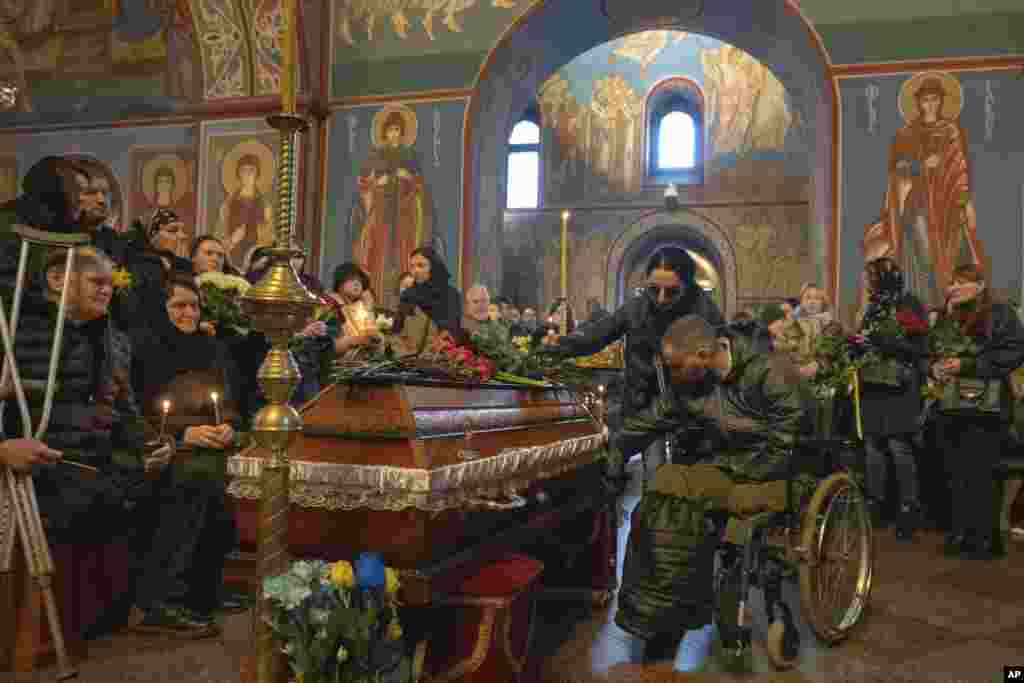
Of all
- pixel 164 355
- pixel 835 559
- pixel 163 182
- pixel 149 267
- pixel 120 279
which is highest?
pixel 163 182

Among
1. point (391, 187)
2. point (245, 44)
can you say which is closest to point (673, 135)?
point (391, 187)

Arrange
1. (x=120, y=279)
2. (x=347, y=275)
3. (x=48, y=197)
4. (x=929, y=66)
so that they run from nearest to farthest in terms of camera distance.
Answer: (x=48, y=197)
(x=120, y=279)
(x=347, y=275)
(x=929, y=66)

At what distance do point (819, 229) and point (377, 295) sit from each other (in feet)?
16.0

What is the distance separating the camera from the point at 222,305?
12.9 ft

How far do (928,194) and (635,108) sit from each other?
451 inches

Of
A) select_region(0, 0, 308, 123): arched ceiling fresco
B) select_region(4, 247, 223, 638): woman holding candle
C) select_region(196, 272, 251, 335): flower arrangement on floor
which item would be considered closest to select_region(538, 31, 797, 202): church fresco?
select_region(0, 0, 308, 123): arched ceiling fresco

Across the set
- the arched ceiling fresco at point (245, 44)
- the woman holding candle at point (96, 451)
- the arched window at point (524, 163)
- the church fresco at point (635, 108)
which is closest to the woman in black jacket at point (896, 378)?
the arched ceiling fresco at point (245, 44)

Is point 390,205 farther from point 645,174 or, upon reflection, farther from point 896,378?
point 645,174

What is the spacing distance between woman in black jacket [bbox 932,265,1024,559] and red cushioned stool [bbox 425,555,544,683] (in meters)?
4.02

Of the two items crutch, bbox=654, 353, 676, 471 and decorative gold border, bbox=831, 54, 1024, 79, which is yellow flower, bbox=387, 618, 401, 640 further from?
decorative gold border, bbox=831, 54, 1024, 79

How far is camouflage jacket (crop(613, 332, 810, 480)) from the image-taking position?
3.38m

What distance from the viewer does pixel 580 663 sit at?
330 centimetres

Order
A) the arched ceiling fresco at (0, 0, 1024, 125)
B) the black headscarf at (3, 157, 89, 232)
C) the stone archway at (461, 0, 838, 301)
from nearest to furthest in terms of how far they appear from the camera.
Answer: the black headscarf at (3, 157, 89, 232) < the arched ceiling fresco at (0, 0, 1024, 125) < the stone archway at (461, 0, 838, 301)

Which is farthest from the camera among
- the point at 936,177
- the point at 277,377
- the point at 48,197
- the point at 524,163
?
the point at 524,163
